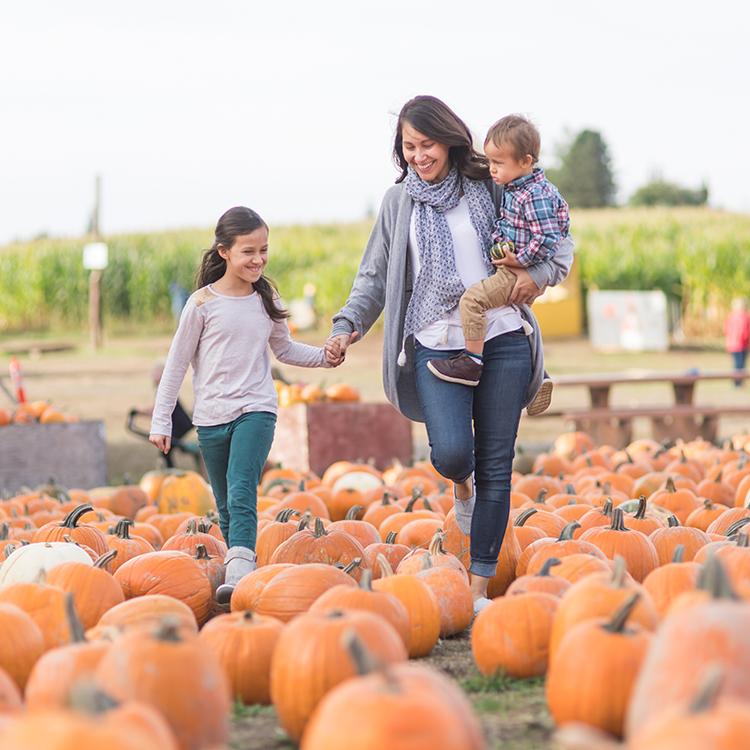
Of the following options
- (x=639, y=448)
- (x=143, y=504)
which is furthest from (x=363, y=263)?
(x=639, y=448)

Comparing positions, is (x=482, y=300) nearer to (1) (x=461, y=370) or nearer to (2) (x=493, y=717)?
(1) (x=461, y=370)

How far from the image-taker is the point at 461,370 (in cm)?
420

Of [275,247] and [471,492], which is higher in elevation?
[275,247]

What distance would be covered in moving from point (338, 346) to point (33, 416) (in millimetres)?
6199

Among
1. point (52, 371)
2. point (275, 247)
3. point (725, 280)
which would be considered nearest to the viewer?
point (52, 371)

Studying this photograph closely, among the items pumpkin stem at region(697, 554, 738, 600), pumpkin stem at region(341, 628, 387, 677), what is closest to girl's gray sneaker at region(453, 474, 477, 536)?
pumpkin stem at region(697, 554, 738, 600)

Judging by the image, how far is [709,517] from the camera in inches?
219

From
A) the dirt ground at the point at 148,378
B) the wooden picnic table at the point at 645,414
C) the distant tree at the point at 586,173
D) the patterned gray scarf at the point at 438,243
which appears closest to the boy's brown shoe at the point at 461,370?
the patterned gray scarf at the point at 438,243

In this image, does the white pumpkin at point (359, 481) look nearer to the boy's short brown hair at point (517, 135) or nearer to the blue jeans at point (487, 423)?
the blue jeans at point (487, 423)

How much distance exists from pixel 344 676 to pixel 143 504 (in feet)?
17.1

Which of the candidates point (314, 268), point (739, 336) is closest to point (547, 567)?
point (739, 336)

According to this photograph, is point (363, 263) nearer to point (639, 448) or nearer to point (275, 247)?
point (639, 448)

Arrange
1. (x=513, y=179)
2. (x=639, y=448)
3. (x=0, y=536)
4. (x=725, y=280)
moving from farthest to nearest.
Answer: (x=725, y=280)
(x=639, y=448)
(x=0, y=536)
(x=513, y=179)

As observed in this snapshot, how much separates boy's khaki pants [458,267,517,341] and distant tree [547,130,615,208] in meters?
80.7
